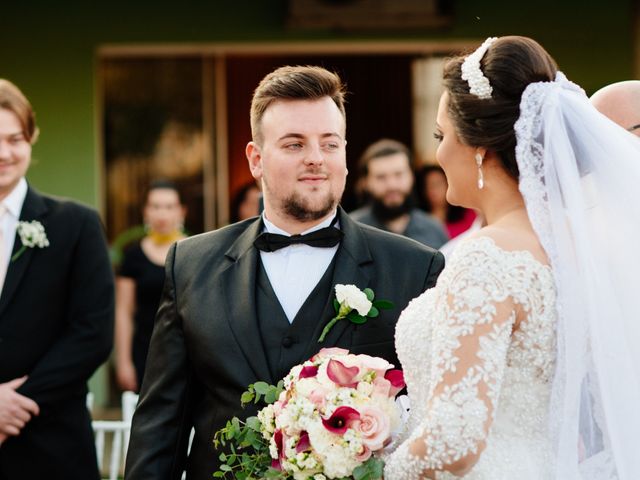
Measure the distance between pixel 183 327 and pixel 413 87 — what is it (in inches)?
283

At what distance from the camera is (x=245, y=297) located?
3850mm

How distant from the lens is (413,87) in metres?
10.7

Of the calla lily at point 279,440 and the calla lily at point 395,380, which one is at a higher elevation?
the calla lily at point 395,380

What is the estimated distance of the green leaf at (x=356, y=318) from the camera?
11.9ft

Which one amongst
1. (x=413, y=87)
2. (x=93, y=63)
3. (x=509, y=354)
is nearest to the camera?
(x=509, y=354)

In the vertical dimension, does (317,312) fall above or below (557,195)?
below

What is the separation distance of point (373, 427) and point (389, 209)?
4.96 meters

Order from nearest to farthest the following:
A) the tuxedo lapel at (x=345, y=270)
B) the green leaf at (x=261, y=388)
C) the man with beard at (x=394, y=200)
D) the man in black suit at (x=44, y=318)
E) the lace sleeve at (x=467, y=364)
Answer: the lace sleeve at (x=467, y=364)
the green leaf at (x=261, y=388)
the tuxedo lapel at (x=345, y=270)
the man in black suit at (x=44, y=318)
the man with beard at (x=394, y=200)

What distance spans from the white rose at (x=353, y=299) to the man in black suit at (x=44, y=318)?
1.79 metres

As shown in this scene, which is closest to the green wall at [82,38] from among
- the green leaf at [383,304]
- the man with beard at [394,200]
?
the man with beard at [394,200]

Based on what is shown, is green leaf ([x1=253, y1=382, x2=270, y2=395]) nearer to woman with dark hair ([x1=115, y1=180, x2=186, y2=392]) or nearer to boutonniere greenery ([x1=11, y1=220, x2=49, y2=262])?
boutonniere greenery ([x1=11, y1=220, x2=49, y2=262])

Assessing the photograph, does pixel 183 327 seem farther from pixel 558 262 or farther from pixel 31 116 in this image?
pixel 31 116

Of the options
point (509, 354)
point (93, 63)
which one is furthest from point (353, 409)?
point (93, 63)

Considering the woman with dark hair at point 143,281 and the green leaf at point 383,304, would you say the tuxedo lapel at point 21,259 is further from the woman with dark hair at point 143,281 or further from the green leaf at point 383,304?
the woman with dark hair at point 143,281
